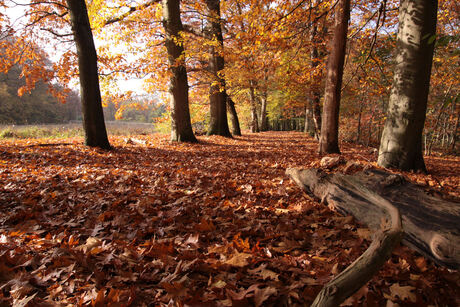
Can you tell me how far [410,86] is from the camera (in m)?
4.96

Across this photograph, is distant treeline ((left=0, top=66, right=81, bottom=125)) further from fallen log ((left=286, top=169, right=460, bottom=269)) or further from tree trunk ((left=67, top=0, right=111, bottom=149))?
fallen log ((left=286, top=169, right=460, bottom=269))

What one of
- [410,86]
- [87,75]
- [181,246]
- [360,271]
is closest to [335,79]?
[410,86]

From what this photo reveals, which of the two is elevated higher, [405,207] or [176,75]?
[176,75]

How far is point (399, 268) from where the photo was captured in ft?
6.31

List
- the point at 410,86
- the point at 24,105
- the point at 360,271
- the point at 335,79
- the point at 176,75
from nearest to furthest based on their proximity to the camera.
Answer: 1. the point at 360,271
2. the point at 410,86
3. the point at 335,79
4. the point at 176,75
5. the point at 24,105

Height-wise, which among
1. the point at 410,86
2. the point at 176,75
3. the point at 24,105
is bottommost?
the point at 410,86

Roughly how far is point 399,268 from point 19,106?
158 feet

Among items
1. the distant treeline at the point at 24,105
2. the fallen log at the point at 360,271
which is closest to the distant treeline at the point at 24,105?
the distant treeline at the point at 24,105

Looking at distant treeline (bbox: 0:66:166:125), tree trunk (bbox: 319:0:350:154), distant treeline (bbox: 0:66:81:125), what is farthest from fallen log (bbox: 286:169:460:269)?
distant treeline (bbox: 0:66:81:125)

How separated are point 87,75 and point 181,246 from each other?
7.00 meters

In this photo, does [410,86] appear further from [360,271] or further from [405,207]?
[360,271]

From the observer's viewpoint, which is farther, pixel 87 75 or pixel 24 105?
pixel 24 105

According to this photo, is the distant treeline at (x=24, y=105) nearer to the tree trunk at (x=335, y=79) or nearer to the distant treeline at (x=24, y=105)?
the distant treeline at (x=24, y=105)

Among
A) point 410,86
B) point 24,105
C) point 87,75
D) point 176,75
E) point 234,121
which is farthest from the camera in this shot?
point 24,105
